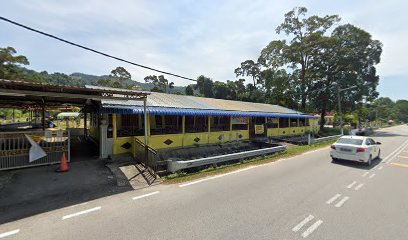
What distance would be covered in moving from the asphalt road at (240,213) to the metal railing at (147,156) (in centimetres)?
148

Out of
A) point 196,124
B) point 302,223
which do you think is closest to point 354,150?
point 302,223

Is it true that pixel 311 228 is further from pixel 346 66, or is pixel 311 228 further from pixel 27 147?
pixel 346 66

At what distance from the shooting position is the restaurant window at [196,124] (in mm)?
14281

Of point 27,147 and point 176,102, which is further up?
point 176,102

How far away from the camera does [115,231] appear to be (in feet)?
13.1

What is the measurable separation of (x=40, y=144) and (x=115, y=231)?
712 cm

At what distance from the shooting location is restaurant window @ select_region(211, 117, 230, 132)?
16034mm

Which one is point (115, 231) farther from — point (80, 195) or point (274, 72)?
point (274, 72)

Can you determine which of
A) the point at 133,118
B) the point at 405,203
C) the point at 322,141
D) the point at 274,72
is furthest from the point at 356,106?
the point at 133,118

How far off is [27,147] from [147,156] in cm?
500

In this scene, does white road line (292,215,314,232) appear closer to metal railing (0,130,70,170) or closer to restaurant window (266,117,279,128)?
metal railing (0,130,70,170)

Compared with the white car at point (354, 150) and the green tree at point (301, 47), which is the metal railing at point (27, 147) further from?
the green tree at point (301, 47)

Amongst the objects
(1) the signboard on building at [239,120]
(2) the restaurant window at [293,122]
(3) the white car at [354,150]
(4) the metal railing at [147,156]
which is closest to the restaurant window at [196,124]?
(1) the signboard on building at [239,120]

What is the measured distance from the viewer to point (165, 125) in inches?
524
